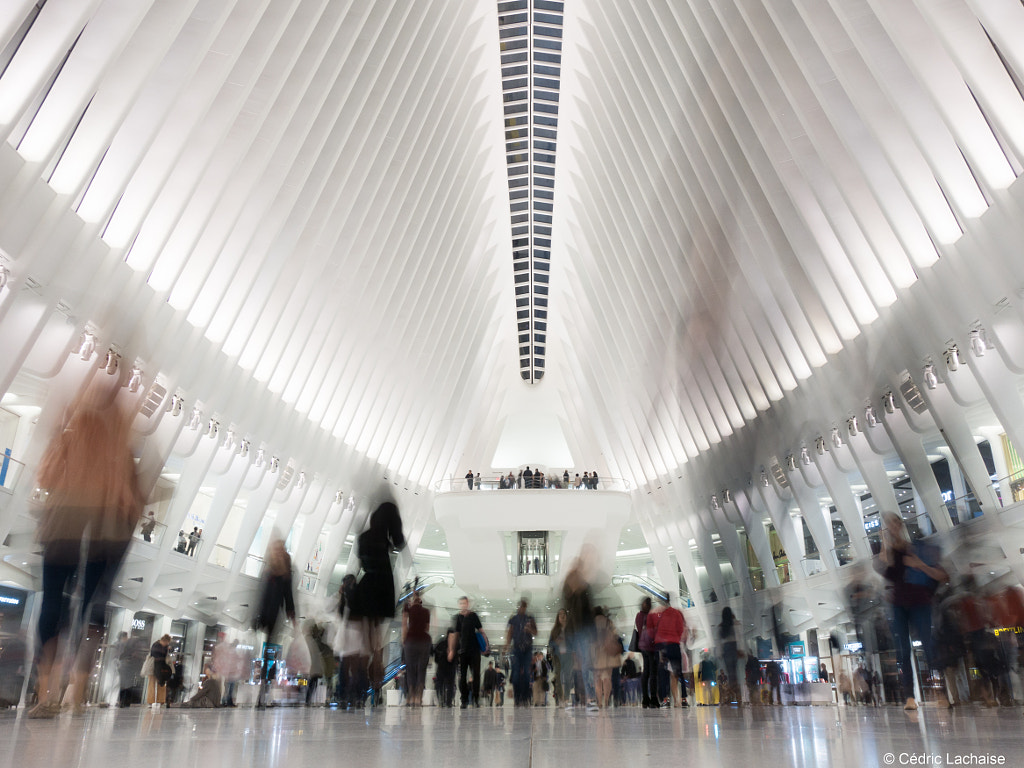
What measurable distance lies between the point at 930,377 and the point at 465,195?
1472 cm

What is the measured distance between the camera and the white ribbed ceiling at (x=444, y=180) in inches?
386

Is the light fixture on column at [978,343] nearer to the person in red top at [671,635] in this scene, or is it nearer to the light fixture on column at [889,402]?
the light fixture on column at [889,402]

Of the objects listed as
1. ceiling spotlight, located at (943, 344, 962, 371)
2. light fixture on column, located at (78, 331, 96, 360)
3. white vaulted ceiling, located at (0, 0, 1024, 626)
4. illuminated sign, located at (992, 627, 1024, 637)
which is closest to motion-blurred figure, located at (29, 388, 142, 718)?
white vaulted ceiling, located at (0, 0, 1024, 626)

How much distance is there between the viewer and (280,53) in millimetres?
12609

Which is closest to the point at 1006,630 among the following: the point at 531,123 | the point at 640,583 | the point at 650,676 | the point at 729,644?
the point at 729,644

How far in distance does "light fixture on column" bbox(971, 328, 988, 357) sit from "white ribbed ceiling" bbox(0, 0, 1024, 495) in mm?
1240

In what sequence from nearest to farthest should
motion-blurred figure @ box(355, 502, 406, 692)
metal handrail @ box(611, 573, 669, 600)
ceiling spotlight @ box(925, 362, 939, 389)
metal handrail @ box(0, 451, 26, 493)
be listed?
motion-blurred figure @ box(355, 502, 406, 692)
metal handrail @ box(0, 451, 26, 493)
ceiling spotlight @ box(925, 362, 939, 389)
metal handrail @ box(611, 573, 669, 600)

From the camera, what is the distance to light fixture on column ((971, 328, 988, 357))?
38.2 feet

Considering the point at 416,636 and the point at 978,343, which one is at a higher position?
the point at 978,343

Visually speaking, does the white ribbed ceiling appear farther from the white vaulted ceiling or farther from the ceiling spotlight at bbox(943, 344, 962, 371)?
the ceiling spotlight at bbox(943, 344, 962, 371)

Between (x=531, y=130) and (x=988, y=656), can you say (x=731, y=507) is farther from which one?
(x=988, y=656)

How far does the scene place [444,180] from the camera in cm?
2180

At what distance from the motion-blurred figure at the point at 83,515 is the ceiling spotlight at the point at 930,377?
12675mm

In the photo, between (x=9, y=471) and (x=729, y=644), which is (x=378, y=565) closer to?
(x=729, y=644)
